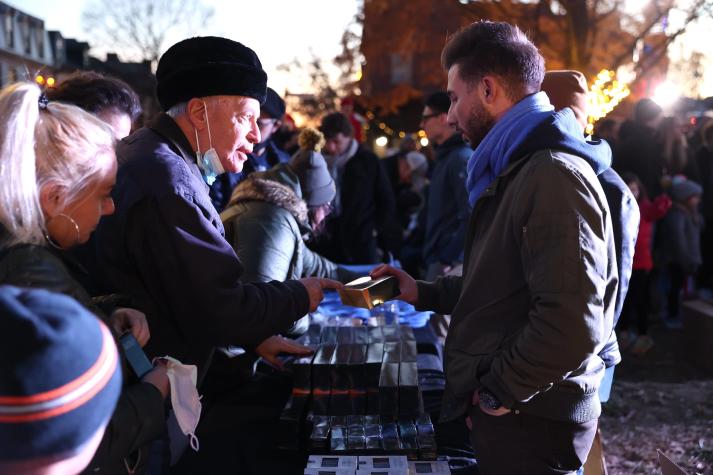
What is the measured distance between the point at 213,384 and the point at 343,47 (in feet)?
47.0

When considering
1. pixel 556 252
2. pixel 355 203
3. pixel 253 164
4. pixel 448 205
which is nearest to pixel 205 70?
pixel 556 252

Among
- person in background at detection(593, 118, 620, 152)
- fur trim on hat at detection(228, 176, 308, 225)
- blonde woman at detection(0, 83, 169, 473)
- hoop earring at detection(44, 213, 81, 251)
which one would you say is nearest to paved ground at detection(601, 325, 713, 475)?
fur trim on hat at detection(228, 176, 308, 225)

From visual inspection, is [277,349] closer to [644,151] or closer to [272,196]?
[272,196]

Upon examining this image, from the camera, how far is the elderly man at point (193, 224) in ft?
6.54

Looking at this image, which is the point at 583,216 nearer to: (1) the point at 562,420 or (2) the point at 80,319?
(1) the point at 562,420

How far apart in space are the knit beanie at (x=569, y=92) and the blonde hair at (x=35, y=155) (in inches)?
83.5

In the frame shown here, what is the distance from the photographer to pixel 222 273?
2.04m

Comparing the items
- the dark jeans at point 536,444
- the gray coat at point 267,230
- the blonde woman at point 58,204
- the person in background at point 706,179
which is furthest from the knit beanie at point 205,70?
the person in background at point 706,179

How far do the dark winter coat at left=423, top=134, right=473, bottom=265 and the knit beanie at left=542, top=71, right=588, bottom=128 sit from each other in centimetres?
156

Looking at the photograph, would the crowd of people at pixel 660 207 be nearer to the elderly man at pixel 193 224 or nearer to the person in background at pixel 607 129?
the person in background at pixel 607 129

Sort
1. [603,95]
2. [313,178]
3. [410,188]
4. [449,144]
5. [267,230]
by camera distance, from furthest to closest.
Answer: [410,188], [449,144], [603,95], [313,178], [267,230]

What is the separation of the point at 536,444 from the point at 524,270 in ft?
1.82

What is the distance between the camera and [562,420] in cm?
200

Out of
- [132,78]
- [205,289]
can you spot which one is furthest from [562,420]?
[132,78]
